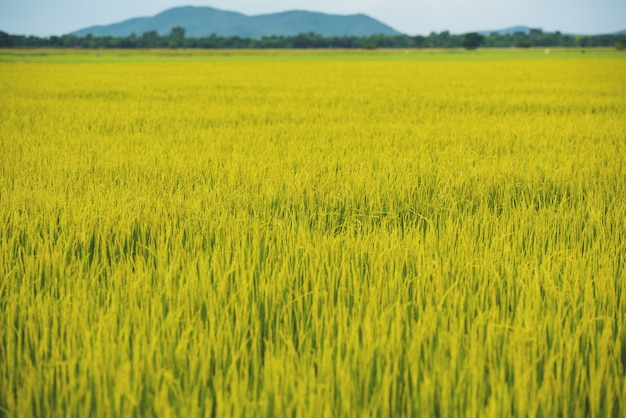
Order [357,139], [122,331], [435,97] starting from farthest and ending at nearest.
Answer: [435,97] < [357,139] < [122,331]

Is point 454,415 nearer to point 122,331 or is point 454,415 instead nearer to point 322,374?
point 322,374

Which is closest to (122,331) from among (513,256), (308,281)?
(308,281)

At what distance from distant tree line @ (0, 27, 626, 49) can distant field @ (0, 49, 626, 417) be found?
93.5 metres

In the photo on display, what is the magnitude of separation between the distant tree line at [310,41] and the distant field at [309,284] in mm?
93454

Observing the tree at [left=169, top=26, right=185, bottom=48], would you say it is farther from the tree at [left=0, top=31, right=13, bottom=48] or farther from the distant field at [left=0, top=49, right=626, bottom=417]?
the distant field at [left=0, top=49, right=626, bottom=417]

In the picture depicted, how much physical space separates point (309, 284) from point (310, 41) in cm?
11013

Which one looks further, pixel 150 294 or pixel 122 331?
pixel 150 294

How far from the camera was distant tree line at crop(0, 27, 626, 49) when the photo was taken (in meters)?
96.4

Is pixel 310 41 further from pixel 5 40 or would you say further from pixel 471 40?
pixel 5 40

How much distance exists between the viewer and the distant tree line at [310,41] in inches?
3794

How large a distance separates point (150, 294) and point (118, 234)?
2.85 ft

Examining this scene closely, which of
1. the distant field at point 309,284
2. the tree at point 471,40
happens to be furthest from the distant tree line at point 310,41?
the distant field at point 309,284

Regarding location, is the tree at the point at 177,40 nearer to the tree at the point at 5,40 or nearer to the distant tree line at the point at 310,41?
the distant tree line at the point at 310,41

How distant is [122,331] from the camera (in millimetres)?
1446
